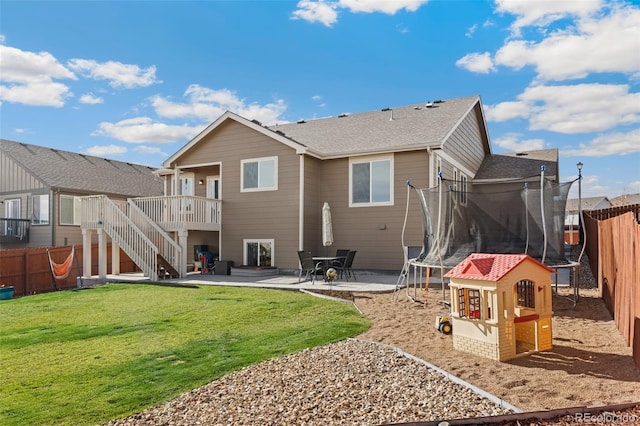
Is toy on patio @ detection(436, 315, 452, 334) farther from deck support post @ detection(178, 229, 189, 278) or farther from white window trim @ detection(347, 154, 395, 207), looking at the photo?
deck support post @ detection(178, 229, 189, 278)

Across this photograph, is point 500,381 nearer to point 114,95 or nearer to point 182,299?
point 182,299

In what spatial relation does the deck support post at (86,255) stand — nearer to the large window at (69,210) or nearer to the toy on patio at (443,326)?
the large window at (69,210)

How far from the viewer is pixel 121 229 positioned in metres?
14.4

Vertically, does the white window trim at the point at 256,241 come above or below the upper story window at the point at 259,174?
below

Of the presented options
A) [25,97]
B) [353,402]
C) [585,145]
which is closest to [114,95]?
[25,97]

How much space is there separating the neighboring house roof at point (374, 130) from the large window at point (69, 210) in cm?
790

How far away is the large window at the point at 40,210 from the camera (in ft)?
66.6

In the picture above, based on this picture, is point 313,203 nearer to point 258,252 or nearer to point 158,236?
point 258,252

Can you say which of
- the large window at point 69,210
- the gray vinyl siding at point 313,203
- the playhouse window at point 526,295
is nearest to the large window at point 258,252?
the gray vinyl siding at point 313,203

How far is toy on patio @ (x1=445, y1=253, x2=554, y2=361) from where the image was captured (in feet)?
16.3

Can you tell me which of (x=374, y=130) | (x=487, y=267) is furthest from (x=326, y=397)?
(x=374, y=130)

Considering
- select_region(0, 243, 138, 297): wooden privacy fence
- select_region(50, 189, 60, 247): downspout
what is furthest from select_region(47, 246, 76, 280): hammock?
select_region(50, 189, 60, 247): downspout

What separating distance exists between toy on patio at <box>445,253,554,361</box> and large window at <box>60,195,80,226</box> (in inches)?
801

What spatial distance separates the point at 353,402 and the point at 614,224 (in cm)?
578
